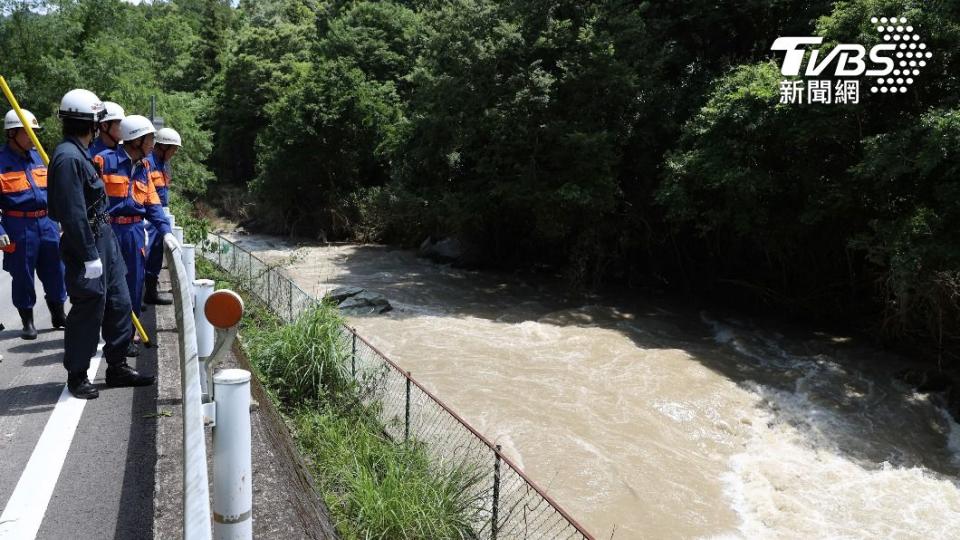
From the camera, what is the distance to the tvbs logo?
10.6 meters

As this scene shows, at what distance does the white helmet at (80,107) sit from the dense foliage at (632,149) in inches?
384

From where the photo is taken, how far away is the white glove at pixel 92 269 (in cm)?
431

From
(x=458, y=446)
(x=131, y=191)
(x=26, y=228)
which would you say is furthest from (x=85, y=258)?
(x=458, y=446)

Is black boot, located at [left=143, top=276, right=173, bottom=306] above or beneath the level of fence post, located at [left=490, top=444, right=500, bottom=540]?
above

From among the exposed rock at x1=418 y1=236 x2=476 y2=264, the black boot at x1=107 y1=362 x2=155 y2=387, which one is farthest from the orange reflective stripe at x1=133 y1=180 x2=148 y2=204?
the exposed rock at x1=418 y1=236 x2=476 y2=264

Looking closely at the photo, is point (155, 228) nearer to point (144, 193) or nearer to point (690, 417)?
point (144, 193)

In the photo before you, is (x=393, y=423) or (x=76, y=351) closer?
(x=76, y=351)

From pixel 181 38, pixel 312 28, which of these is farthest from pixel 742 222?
pixel 181 38

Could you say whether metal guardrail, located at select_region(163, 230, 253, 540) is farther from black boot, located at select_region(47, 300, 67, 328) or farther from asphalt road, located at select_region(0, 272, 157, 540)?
black boot, located at select_region(47, 300, 67, 328)

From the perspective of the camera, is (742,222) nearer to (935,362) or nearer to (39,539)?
(935,362)

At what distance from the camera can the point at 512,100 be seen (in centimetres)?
1543

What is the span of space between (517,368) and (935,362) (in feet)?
22.8

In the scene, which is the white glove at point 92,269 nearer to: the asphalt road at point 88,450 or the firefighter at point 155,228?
the asphalt road at point 88,450

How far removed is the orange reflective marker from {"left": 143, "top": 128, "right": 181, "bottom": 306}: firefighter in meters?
4.67
